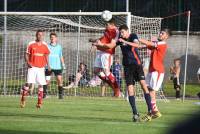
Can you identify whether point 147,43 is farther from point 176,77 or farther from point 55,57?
point 176,77

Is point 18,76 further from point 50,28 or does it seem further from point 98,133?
point 98,133

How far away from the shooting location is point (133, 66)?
11.8 meters

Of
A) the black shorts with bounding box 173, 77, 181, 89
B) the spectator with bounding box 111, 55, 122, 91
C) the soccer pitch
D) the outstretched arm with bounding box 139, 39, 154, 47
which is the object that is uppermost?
the outstretched arm with bounding box 139, 39, 154, 47

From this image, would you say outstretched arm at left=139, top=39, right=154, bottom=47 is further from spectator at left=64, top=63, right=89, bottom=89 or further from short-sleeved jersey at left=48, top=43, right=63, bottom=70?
spectator at left=64, top=63, right=89, bottom=89

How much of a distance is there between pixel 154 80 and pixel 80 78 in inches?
389

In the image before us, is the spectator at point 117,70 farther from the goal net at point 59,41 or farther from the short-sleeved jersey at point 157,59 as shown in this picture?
the short-sleeved jersey at point 157,59

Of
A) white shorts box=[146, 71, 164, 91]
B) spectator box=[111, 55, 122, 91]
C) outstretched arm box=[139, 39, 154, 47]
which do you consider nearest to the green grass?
spectator box=[111, 55, 122, 91]

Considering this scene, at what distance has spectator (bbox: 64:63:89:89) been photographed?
22.1 m

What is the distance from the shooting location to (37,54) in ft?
51.4

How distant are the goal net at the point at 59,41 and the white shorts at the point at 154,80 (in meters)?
7.68

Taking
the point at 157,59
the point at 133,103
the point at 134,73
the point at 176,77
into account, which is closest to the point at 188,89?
the point at 176,77

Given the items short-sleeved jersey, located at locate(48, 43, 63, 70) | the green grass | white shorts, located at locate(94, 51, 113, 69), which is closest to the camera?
white shorts, located at locate(94, 51, 113, 69)

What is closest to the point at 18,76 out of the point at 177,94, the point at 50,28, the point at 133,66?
the point at 50,28

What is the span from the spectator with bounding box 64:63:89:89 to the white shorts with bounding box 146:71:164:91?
9.31 meters
